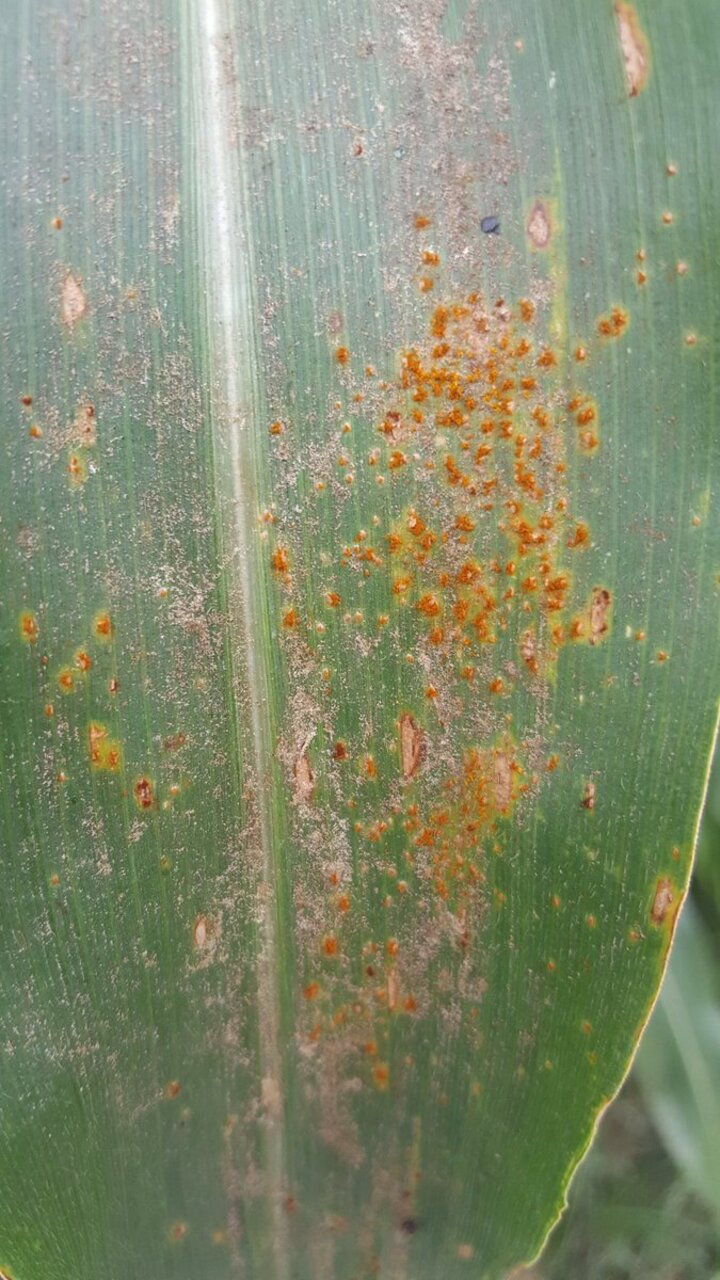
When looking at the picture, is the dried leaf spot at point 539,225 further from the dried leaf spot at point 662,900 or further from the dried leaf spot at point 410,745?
the dried leaf spot at point 662,900

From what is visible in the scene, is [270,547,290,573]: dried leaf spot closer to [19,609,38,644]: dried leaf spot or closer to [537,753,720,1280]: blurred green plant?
[19,609,38,644]: dried leaf spot

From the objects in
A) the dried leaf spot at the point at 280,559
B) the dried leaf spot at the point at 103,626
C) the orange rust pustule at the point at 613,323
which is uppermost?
the orange rust pustule at the point at 613,323

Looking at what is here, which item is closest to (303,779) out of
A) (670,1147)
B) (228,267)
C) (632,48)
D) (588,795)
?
(588,795)

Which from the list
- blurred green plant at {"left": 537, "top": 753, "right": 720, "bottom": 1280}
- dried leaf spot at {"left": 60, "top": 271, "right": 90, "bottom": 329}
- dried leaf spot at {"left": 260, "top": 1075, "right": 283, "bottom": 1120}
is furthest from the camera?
blurred green plant at {"left": 537, "top": 753, "right": 720, "bottom": 1280}

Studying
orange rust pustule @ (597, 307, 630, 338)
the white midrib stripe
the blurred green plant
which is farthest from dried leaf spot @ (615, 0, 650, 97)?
the blurred green plant

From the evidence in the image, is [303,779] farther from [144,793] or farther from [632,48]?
[632,48]

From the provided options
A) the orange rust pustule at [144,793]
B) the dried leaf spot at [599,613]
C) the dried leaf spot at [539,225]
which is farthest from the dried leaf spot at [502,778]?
the dried leaf spot at [539,225]
